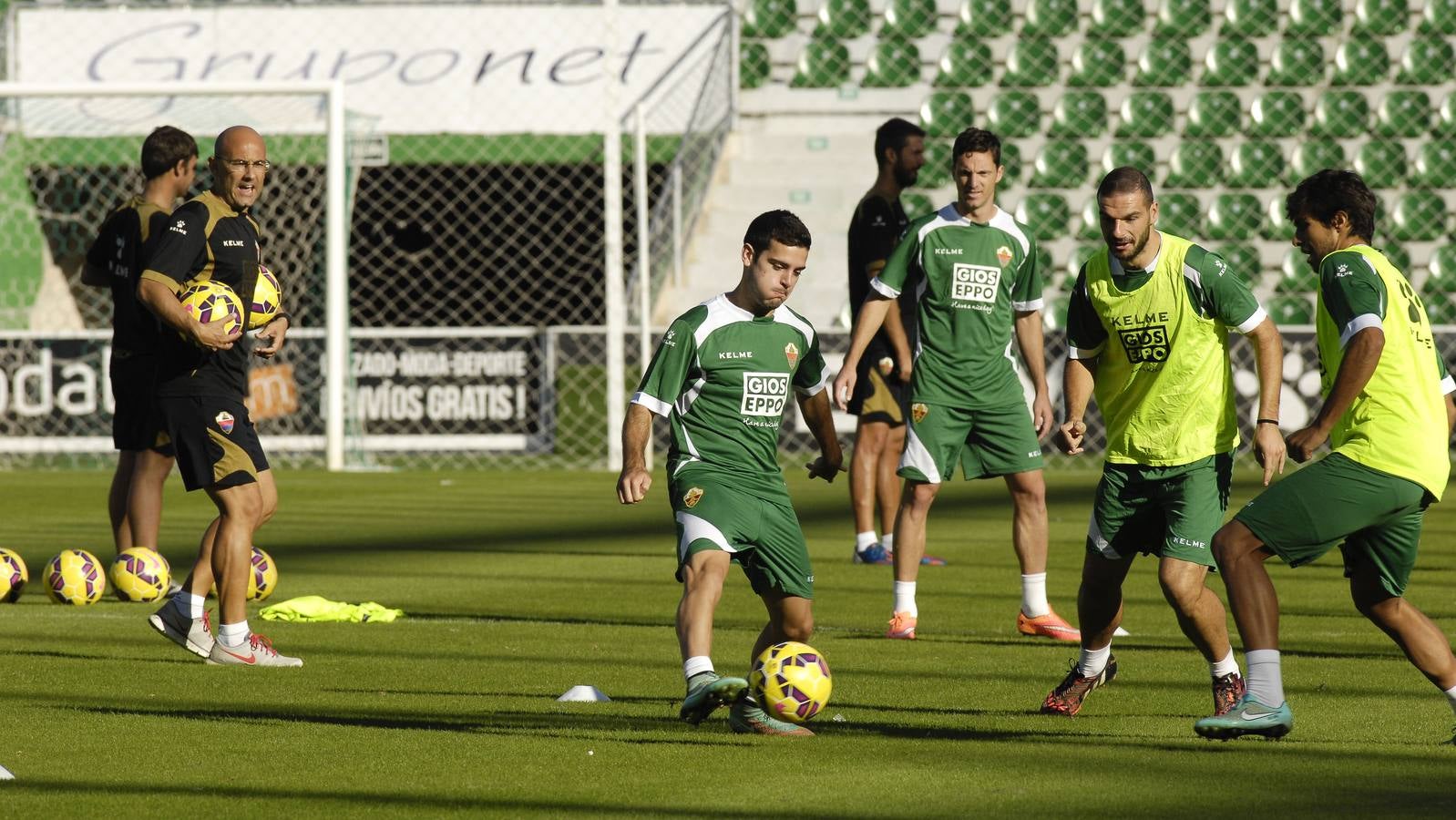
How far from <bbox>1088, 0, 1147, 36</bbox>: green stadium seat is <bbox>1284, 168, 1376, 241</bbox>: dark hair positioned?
62.9 ft

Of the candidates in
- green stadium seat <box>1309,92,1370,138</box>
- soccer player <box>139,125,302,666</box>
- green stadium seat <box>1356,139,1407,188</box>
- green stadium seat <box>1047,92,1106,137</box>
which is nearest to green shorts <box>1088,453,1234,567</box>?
soccer player <box>139,125,302,666</box>

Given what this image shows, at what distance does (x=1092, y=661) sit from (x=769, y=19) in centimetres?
1919

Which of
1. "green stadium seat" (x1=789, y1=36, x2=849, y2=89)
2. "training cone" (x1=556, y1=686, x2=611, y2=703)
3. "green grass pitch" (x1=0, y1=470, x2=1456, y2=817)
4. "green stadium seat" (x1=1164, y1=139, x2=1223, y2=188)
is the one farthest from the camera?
"green stadium seat" (x1=789, y1=36, x2=849, y2=89)

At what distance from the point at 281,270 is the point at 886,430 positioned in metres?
13.0

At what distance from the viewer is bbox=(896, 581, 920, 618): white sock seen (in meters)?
8.20

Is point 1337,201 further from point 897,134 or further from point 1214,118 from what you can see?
Answer: point 1214,118

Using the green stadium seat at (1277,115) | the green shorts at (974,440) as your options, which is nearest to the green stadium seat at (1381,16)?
the green stadium seat at (1277,115)

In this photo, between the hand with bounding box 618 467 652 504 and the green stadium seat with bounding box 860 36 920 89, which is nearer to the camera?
the hand with bounding box 618 467 652 504

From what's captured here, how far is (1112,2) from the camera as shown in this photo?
24234mm

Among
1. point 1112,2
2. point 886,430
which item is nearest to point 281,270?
point 1112,2

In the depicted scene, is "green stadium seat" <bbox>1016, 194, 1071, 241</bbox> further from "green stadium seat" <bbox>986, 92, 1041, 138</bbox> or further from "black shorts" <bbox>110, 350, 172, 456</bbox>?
"black shorts" <bbox>110, 350, 172, 456</bbox>

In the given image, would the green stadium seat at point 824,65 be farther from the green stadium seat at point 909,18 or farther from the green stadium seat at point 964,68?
the green stadium seat at point 964,68

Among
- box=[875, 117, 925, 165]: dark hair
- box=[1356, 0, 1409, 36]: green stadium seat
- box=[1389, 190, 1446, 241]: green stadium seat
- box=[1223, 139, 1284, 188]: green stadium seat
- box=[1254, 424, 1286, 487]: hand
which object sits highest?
box=[1356, 0, 1409, 36]: green stadium seat

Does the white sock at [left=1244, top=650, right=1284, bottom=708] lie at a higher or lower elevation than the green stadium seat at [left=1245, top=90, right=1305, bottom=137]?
lower
